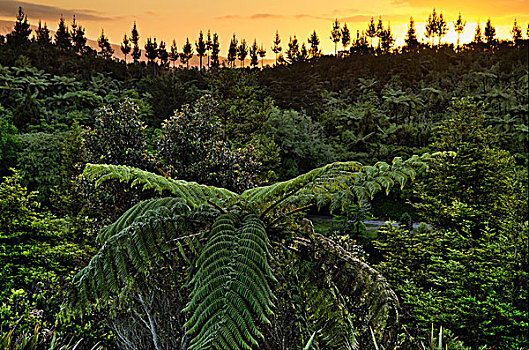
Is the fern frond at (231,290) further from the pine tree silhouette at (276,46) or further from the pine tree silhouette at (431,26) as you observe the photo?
the pine tree silhouette at (276,46)

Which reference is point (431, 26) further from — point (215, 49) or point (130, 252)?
point (130, 252)

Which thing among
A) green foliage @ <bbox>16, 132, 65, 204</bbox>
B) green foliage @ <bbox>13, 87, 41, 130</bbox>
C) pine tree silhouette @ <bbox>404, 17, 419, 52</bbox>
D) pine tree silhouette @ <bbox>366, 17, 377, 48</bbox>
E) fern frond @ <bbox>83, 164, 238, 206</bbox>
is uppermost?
pine tree silhouette @ <bbox>366, 17, 377, 48</bbox>

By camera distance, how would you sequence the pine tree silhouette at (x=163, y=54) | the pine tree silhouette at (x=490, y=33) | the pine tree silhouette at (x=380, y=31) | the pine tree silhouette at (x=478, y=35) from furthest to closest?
the pine tree silhouette at (x=380, y=31)
the pine tree silhouette at (x=163, y=54)
the pine tree silhouette at (x=478, y=35)
the pine tree silhouette at (x=490, y=33)

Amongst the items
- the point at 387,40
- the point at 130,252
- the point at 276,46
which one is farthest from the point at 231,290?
the point at 276,46

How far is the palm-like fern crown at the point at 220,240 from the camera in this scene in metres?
1.81

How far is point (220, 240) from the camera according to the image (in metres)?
2.13

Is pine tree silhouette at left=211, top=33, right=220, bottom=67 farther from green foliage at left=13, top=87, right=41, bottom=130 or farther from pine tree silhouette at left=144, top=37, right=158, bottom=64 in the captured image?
green foliage at left=13, top=87, right=41, bottom=130

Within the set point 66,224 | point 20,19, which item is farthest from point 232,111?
point 20,19

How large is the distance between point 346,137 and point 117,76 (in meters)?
19.5

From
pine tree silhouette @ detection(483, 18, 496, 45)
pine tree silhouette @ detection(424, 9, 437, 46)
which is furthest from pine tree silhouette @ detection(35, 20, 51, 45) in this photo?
pine tree silhouette @ detection(483, 18, 496, 45)

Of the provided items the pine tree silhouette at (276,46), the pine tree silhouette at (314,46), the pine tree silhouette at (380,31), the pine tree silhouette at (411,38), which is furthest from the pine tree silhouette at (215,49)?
the pine tree silhouette at (411,38)

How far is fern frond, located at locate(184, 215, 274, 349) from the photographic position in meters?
1.71

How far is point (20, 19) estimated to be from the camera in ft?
115

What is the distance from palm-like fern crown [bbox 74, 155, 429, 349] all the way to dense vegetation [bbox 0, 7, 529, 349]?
1 centimetres
